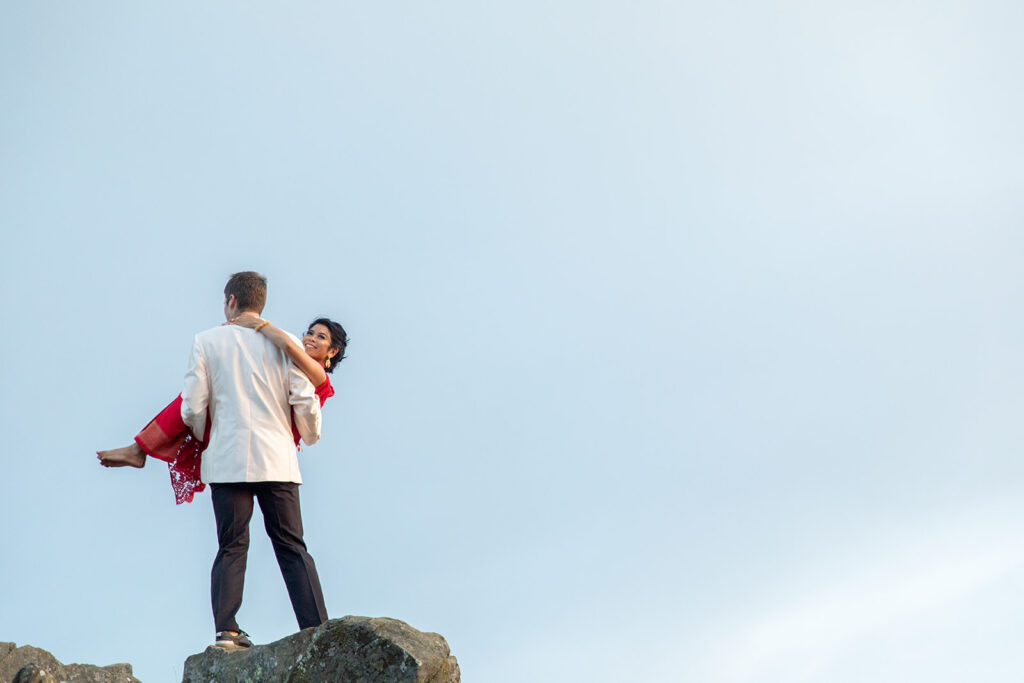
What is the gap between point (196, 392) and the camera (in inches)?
275

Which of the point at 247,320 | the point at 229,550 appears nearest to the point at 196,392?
the point at 247,320

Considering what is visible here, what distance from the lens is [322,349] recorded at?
7.96 meters

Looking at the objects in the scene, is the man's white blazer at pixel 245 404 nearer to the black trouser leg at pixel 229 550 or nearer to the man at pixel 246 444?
the man at pixel 246 444

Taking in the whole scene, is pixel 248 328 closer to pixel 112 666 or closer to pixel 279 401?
pixel 279 401

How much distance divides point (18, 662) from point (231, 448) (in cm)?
347

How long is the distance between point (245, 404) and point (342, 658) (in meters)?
1.94

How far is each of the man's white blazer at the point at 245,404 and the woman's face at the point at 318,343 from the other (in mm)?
729

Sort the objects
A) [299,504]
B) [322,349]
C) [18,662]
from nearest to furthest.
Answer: [299,504] < [322,349] < [18,662]

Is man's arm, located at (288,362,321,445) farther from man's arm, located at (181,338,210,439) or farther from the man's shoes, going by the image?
the man's shoes

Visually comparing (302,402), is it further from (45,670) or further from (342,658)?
(45,670)

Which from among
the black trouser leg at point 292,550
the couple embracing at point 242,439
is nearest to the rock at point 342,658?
the couple embracing at point 242,439

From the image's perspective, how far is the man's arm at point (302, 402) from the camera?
716 centimetres

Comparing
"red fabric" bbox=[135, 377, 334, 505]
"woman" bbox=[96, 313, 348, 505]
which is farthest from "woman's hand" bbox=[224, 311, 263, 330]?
"red fabric" bbox=[135, 377, 334, 505]

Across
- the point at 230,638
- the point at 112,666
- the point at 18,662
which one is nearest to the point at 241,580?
the point at 230,638
